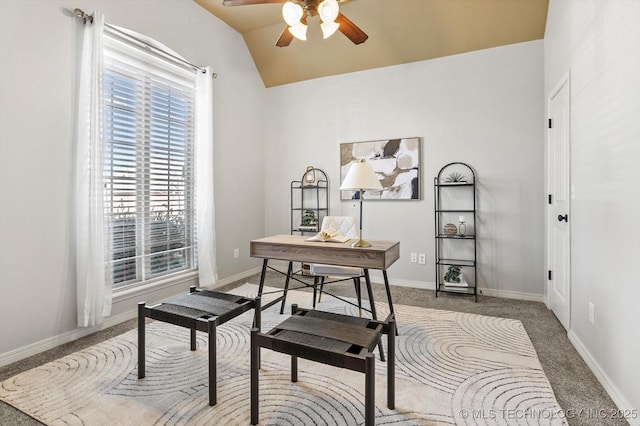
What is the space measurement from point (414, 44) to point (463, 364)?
324cm

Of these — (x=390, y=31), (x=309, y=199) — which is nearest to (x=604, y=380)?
(x=309, y=199)

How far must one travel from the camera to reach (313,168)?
4.42 m

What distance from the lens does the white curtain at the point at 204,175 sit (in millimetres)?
3561

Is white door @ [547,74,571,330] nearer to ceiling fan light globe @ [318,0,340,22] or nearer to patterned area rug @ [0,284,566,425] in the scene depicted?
patterned area rug @ [0,284,566,425]

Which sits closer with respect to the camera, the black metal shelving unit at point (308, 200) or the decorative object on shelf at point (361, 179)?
the decorative object on shelf at point (361, 179)

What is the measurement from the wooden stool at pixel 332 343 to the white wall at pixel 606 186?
1.15m

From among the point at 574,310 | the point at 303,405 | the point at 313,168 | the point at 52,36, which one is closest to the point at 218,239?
the point at 313,168

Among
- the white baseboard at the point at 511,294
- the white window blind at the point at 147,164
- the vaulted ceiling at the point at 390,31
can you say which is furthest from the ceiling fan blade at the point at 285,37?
the white baseboard at the point at 511,294

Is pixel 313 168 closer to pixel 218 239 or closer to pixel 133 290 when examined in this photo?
pixel 218 239

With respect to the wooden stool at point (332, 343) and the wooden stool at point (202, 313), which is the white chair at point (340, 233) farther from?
the wooden stool at point (332, 343)

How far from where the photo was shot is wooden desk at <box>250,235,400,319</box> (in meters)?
2.23

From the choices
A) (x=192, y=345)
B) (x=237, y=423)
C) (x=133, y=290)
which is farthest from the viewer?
(x=133, y=290)

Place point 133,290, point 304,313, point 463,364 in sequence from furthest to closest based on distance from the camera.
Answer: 1. point 133,290
2. point 463,364
3. point 304,313

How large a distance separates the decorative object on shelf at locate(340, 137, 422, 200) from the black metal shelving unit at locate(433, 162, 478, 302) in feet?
0.91
